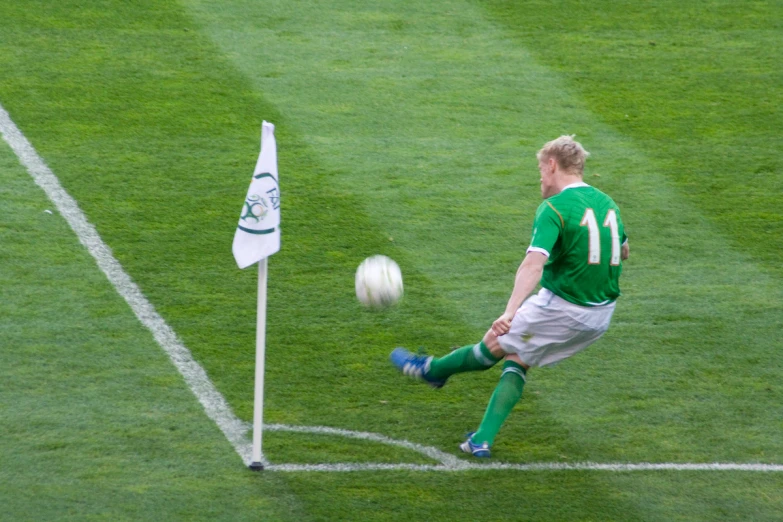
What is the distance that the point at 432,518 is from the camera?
5672 millimetres

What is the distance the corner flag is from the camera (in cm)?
570

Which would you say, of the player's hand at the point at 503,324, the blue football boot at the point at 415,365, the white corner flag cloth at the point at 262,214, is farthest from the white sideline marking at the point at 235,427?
the white corner flag cloth at the point at 262,214

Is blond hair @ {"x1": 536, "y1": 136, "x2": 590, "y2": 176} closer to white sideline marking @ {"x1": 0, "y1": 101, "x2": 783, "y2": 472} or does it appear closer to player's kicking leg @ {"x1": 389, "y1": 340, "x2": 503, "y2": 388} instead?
player's kicking leg @ {"x1": 389, "y1": 340, "x2": 503, "y2": 388}

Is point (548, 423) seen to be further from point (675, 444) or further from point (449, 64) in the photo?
point (449, 64)

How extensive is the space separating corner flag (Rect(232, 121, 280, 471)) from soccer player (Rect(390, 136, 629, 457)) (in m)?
1.19

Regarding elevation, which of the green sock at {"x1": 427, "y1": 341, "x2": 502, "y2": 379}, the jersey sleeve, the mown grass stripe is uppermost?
the jersey sleeve

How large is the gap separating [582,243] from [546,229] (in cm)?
25

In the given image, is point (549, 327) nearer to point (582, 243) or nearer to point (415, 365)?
point (582, 243)

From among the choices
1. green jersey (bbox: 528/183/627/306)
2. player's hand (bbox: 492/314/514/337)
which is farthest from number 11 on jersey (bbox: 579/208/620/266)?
player's hand (bbox: 492/314/514/337)

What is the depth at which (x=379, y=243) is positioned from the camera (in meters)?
8.72

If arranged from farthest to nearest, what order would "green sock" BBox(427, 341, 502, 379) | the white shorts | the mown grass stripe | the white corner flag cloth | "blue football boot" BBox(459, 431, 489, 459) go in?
the mown grass stripe
"green sock" BBox(427, 341, 502, 379)
"blue football boot" BBox(459, 431, 489, 459)
the white shorts
the white corner flag cloth

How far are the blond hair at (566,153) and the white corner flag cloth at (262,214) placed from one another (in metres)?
1.41

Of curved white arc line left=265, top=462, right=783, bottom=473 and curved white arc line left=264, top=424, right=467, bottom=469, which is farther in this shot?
curved white arc line left=264, top=424, right=467, bottom=469

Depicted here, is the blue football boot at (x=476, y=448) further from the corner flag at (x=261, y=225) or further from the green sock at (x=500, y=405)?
the corner flag at (x=261, y=225)
